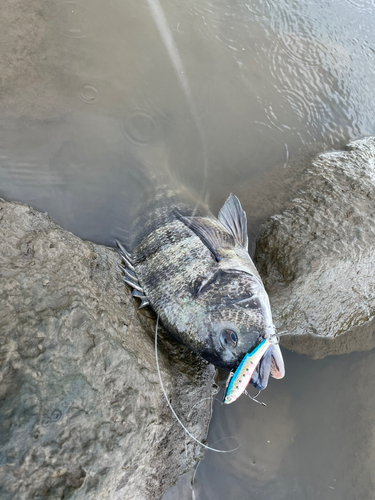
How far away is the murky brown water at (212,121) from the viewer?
336 cm

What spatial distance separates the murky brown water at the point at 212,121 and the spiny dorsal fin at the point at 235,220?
638 mm

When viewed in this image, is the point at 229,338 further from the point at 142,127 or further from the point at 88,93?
the point at 88,93

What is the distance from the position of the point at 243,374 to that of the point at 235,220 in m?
1.93

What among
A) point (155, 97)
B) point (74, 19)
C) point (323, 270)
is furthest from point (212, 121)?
point (323, 270)

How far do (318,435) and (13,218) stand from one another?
154 inches

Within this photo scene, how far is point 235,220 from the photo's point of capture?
3.92 metres

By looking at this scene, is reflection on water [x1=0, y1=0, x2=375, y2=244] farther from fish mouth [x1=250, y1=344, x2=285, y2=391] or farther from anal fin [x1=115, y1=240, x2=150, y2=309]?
fish mouth [x1=250, y1=344, x2=285, y2=391]

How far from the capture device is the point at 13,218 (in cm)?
305

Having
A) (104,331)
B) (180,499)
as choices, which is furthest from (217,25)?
(180,499)

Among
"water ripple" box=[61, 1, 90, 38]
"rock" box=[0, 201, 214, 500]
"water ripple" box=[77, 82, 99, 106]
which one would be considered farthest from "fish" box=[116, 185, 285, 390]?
"water ripple" box=[61, 1, 90, 38]

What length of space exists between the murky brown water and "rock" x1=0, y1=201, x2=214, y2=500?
32.2 inches

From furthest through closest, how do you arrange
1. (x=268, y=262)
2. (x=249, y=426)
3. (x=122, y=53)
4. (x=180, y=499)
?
(x=122, y=53) → (x=268, y=262) → (x=249, y=426) → (x=180, y=499)

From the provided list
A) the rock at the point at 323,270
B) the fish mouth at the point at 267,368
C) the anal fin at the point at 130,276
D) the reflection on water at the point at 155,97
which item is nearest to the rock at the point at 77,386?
the anal fin at the point at 130,276

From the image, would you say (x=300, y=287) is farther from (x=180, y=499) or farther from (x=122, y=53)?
(x=122, y=53)
